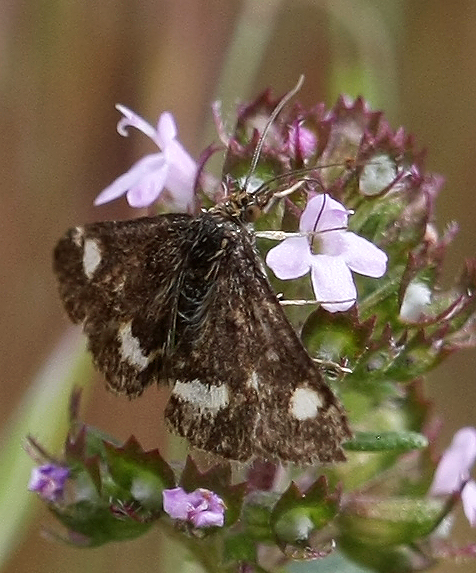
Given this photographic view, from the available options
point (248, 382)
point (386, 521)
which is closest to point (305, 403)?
point (248, 382)

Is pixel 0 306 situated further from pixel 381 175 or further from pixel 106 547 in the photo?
pixel 381 175

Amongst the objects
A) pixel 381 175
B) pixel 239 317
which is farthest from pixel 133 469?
pixel 381 175

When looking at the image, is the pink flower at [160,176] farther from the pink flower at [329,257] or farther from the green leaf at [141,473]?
the green leaf at [141,473]

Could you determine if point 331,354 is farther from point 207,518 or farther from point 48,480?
point 48,480

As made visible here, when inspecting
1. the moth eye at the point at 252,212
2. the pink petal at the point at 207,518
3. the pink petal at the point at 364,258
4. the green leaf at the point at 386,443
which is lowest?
the green leaf at the point at 386,443

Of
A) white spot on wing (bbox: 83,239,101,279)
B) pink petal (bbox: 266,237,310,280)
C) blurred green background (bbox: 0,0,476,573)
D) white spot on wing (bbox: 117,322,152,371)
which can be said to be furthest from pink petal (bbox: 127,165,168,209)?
blurred green background (bbox: 0,0,476,573)

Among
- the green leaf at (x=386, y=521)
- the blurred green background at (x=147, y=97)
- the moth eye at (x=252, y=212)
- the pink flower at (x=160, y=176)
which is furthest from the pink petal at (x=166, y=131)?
→ the blurred green background at (x=147, y=97)
